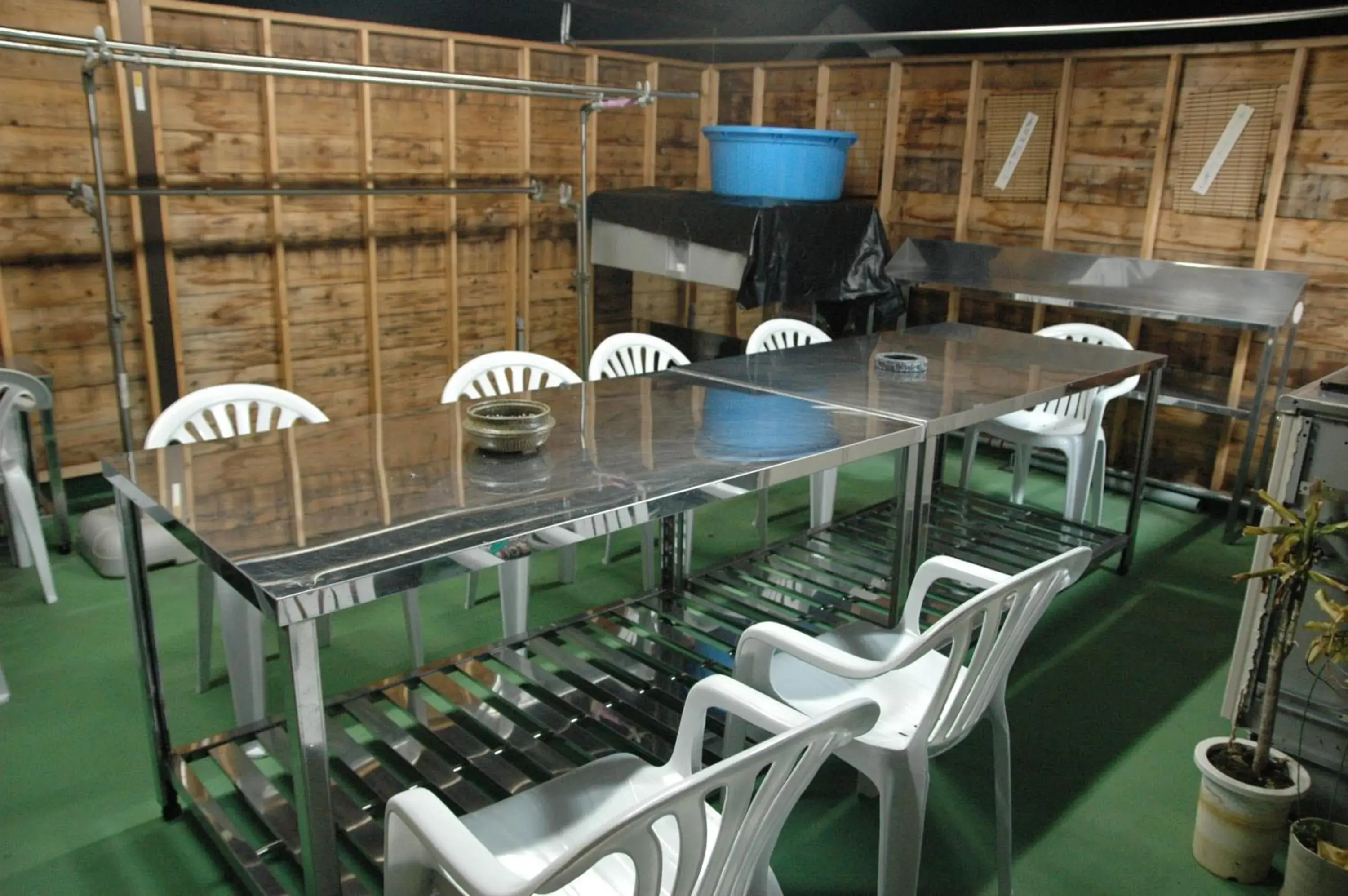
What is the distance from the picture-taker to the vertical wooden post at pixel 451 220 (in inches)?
181

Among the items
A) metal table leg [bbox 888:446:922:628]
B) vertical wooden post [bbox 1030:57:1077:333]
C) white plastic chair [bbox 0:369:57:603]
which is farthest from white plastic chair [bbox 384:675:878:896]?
vertical wooden post [bbox 1030:57:1077:333]

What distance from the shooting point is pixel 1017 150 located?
15.7ft

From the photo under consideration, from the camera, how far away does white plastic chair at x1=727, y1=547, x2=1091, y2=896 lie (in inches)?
61.7

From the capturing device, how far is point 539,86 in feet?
11.0

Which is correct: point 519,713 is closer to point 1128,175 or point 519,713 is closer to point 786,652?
point 786,652

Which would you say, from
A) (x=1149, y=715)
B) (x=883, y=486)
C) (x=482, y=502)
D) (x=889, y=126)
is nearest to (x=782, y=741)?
(x=482, y=502)

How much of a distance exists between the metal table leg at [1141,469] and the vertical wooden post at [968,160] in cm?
157

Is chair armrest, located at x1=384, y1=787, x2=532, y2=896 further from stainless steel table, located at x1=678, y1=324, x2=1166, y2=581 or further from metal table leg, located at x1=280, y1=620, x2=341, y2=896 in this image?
stainless steel table, located at x1=678, y1=324, x2=1166, y2=581

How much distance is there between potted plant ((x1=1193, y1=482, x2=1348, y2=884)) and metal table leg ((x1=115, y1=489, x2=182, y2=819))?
7.21ft

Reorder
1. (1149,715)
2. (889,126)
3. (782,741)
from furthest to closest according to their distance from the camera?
1. (889,126)
2. (1149,715)
3. (782,741)

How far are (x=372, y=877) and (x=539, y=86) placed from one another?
2546 mm

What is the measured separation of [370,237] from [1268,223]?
12.9 feet

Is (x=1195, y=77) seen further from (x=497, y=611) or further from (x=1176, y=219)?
(x=497, y=611)

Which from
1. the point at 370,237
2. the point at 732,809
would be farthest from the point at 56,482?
the point at 732,809
